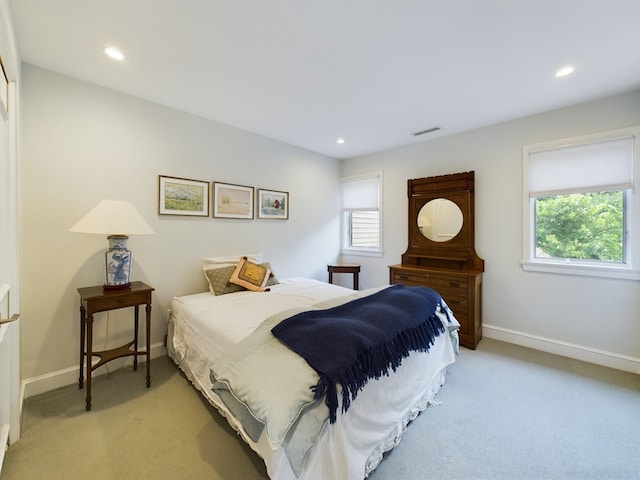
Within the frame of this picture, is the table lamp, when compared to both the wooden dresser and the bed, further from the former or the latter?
the wooden dresser

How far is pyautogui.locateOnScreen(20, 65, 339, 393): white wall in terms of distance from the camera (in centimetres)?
215

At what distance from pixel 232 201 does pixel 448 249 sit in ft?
9.31

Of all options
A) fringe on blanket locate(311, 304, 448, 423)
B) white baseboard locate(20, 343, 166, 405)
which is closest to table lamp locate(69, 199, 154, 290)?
white baseboard locate(20, 343, 166, 405)

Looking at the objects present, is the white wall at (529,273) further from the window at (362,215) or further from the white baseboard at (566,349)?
the window at (362,215)

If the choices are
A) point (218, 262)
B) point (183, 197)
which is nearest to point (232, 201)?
point (183, 197)

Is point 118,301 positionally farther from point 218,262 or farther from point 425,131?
point 425,131

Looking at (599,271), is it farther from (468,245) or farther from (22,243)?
(22,243)

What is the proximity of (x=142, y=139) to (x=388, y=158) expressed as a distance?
3.22 meters

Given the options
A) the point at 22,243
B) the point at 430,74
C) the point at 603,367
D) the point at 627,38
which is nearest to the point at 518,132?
the point at 627,38

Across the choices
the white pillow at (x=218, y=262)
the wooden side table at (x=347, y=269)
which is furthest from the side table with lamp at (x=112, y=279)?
the wooden side table at (x=347, y=269)

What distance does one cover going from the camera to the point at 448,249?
3.57m

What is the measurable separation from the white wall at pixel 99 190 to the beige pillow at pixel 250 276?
1.41 ft

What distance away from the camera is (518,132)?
308cm

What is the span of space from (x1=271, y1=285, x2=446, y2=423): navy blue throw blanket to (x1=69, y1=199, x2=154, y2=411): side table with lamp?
4.58 feet
